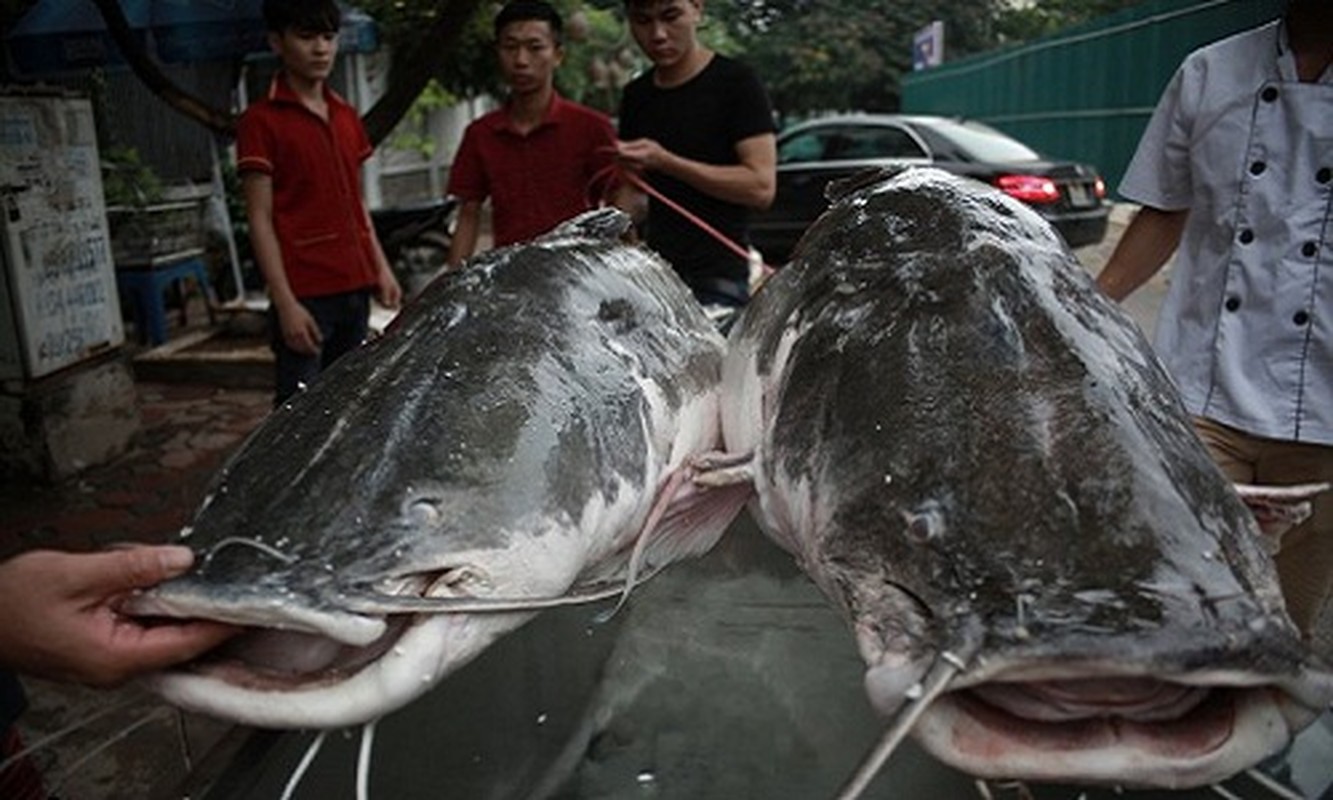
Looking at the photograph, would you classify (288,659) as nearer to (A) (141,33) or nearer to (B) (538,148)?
(B) (538,148)

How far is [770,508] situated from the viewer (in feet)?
4.67

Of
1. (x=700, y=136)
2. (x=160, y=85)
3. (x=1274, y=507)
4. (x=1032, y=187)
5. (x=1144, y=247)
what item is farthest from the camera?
(x=1032, y=187)

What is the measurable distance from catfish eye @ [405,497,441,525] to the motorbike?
8.25 metres

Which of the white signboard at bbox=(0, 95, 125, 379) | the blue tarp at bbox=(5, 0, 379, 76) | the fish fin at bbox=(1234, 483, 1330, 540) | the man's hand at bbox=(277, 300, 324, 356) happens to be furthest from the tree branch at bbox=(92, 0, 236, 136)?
the fish fin at bbox=(1234, 483, 1330, 540)

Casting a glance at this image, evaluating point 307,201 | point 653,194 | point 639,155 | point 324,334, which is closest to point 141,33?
point 307,201

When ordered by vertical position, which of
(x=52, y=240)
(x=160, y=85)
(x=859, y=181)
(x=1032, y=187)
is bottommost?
(x=1032, y=187)

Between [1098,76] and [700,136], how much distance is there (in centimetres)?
1008

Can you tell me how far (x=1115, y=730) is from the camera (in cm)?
99

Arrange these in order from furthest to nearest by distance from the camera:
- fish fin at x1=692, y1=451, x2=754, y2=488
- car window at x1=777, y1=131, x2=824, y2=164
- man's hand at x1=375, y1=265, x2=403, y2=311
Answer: car window at x1=777, y1=131, x2=824, y2=164 < man's hand at x1=375, y1=265, x2=403, y2=311 < fish fin at x1=692, y1=451, x2=754, y2=488

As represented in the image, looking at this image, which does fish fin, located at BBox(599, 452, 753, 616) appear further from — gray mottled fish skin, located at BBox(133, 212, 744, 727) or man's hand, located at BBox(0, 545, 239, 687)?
man's hand, located at BBox(0, 545, 239, 687)

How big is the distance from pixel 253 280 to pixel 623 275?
8394mm

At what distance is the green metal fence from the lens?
7306mm

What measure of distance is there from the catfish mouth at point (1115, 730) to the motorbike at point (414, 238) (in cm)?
862

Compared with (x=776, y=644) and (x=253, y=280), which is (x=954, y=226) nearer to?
(x=776, y=644)
